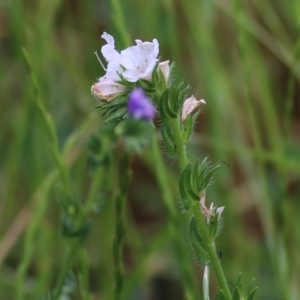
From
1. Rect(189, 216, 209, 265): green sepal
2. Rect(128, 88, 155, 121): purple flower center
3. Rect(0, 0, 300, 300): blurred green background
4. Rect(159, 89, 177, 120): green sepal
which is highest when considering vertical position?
Rect(0, 0, 300, 300): blurred green background

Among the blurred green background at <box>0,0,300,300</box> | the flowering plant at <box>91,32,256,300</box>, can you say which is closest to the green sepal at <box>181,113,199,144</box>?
the flowering plant at <box>91,32,256,300</box>

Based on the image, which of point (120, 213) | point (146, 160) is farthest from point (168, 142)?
point (146, 160)

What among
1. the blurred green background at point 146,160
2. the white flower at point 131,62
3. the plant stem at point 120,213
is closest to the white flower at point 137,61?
the white flower at point 131,62

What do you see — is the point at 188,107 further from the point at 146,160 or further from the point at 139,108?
the point at 146,160

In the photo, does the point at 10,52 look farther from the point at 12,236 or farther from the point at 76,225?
the point at 76,225

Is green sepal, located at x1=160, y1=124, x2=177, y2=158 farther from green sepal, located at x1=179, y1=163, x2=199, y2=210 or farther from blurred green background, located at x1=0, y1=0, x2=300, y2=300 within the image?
blurred green background, located at x1=0, y1=0, x2=300, y2=300

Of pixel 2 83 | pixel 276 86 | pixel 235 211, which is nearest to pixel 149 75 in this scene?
pixel 235 211
